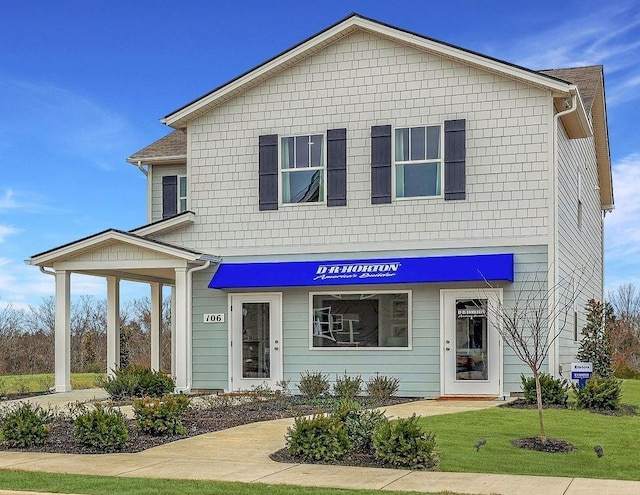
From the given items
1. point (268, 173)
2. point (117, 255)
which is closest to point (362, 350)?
point (268, 173)

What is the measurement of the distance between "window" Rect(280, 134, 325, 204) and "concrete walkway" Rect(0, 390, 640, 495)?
8413 mm

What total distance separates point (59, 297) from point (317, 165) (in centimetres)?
693

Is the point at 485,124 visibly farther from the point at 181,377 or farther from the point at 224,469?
the point at 224,469

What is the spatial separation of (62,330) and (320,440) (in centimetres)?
1161

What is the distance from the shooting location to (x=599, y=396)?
1645cm

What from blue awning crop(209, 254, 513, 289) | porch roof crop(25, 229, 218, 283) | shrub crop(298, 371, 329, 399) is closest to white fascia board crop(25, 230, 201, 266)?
porch roof crop(25, 229, 218, 283)

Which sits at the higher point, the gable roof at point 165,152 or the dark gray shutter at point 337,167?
the gable roof at point 165,152

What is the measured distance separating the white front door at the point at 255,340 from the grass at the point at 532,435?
6.38 meters

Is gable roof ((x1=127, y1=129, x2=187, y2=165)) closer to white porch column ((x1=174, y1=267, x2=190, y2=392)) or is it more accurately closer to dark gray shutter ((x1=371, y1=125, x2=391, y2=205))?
white porch column ((x1=174, y1=267, x2=190, y2=392))

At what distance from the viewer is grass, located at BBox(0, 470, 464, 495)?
31.6ft

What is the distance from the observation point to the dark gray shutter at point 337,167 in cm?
2078

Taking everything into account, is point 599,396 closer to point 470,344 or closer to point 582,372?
point 582,372

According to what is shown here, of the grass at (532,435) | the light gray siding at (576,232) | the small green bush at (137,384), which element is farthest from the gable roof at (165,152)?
the grass at (532,435)

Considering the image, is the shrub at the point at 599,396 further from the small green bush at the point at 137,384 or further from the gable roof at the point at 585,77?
the gable roof at the point at 585,77
